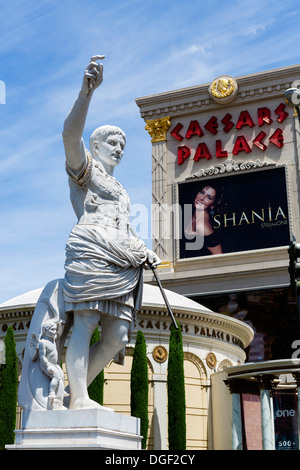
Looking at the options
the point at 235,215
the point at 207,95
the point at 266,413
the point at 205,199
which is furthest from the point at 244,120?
the point at 266,413

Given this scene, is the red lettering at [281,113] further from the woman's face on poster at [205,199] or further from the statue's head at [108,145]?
the statue's head at [108,145]

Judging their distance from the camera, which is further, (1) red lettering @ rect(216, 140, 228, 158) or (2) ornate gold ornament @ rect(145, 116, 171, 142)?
(2) ornate gold ornament @ rect(145, 116, 171, 142)

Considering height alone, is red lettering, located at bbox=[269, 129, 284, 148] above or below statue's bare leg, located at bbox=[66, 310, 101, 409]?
above

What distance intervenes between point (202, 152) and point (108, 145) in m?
30.9

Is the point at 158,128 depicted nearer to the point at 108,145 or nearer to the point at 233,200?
the point at 233,200

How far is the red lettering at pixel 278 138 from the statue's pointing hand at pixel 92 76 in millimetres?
30790

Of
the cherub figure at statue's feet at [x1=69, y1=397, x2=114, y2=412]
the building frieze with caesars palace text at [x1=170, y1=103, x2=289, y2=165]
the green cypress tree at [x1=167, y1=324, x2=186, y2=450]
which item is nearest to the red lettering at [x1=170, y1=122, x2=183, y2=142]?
the building frieze with caesars palace text at [x1=170, y1=103, x2=289, y2=165]

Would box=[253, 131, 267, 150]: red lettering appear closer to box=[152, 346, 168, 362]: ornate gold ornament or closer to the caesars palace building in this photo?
the caesars palace building

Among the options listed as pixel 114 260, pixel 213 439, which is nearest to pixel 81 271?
pixel 114 260

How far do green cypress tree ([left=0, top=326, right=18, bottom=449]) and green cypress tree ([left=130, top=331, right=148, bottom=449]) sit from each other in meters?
3.59

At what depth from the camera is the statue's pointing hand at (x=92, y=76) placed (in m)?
6.18

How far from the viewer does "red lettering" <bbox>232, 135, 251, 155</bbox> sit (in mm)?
36438

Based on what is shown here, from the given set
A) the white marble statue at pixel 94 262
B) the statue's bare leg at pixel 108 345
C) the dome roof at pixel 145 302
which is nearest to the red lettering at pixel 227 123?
the dome roof at pixel 145 302

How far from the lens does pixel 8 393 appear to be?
18031 millimetres
